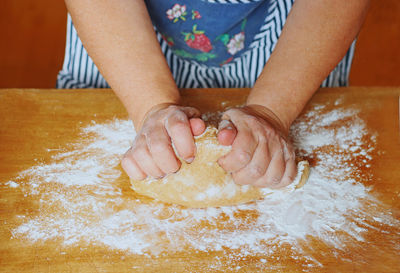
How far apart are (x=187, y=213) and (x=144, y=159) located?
13 cm

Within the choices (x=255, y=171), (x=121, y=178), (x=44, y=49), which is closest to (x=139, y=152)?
(x=121, y=178)

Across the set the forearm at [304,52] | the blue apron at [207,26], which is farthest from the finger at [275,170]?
the blue apron at [207,26]

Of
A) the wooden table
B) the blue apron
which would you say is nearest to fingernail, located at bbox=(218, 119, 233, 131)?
the wooden table

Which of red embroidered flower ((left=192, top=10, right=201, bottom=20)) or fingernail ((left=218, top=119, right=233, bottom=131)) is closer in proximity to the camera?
fingernail ((left=218, top=119, right=233, bottom=131))

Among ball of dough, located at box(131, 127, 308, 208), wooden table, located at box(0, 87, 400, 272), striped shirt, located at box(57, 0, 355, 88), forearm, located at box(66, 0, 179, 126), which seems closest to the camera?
wooden table, located at box(0, 87, 400, 272)

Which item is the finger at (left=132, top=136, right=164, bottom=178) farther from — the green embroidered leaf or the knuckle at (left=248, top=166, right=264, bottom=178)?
the green embroidered leaf

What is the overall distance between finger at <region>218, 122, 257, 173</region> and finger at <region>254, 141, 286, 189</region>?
5 cm

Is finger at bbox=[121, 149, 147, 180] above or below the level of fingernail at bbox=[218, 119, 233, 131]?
below

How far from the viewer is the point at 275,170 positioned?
2.47 feet

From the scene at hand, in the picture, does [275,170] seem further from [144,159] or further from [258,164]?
[144,159]

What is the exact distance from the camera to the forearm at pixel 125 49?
864mm

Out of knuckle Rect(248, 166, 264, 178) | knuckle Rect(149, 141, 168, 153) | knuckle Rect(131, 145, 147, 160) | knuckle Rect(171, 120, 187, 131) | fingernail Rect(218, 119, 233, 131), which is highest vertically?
fingernail Rect(218, 119, 233, 131)

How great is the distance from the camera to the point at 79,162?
859 millimetres

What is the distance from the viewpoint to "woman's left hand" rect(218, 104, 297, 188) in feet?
2.37
